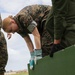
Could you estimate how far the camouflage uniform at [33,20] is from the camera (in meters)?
4.23

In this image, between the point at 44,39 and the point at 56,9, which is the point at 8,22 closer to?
the point at 44,39

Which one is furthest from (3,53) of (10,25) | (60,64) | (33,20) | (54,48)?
(60,64)

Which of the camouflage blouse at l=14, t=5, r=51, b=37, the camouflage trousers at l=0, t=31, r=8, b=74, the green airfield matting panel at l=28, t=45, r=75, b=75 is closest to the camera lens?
the green airfield matting panel at l=28, t=45, r=75, b=75

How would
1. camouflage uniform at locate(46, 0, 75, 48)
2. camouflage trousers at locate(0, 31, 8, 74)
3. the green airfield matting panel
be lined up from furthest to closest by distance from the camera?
camouflage trousers at locate(0, 31, 8, 74) < camouflage uniform at locate(46, 0, 75, 48) < the green airfield matting panel

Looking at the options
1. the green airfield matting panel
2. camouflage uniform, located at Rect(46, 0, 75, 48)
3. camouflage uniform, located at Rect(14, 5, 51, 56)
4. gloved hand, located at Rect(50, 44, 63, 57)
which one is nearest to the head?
camouflage uniform, located at Rect(14, 5, 51, 56)

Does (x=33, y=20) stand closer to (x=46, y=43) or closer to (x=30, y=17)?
(x=30, y=17)

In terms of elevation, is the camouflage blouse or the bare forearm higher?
the camouflage blouse

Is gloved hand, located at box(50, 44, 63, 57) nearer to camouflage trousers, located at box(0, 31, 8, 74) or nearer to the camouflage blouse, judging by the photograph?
the camouflage blouse

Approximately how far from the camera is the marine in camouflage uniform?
3.08 meters

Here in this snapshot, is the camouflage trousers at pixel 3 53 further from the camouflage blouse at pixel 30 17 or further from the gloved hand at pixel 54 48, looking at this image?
the gloved hand at pixel 54 48

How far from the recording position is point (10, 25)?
14.2ft

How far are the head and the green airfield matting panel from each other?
843mm

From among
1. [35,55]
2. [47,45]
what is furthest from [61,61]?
[47,45]

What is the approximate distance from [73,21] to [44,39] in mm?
1353
